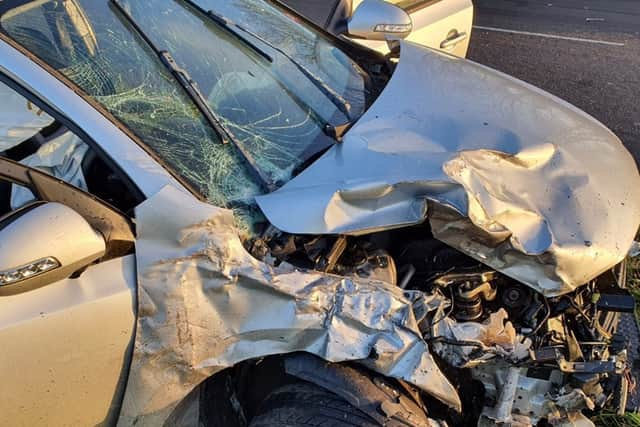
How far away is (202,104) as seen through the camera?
2275mm

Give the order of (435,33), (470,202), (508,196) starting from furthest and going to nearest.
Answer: (435,33) → (508,196) → (470,202)

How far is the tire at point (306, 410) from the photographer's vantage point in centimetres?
192

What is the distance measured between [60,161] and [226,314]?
42.2 inches

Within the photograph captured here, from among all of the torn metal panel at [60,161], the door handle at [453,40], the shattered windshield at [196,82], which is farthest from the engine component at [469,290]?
the door handle at [453,40]

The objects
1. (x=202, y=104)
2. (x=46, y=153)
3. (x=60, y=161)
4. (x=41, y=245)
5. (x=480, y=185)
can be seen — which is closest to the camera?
(x=41, y=245)

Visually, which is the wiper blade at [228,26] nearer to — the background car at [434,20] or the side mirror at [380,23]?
the side mirror at [380,23]

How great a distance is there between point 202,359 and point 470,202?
3.11 feet

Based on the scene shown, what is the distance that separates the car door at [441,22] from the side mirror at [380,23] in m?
0.41

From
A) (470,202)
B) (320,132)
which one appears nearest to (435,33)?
(320,132)

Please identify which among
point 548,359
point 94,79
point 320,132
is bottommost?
point 548,359

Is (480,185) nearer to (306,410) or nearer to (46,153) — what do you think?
(306,410)

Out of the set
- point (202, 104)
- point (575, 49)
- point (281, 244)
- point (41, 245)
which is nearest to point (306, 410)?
point (281, 244)

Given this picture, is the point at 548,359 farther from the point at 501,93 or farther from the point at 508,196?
the point at 501,93

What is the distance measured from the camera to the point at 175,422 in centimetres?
207
